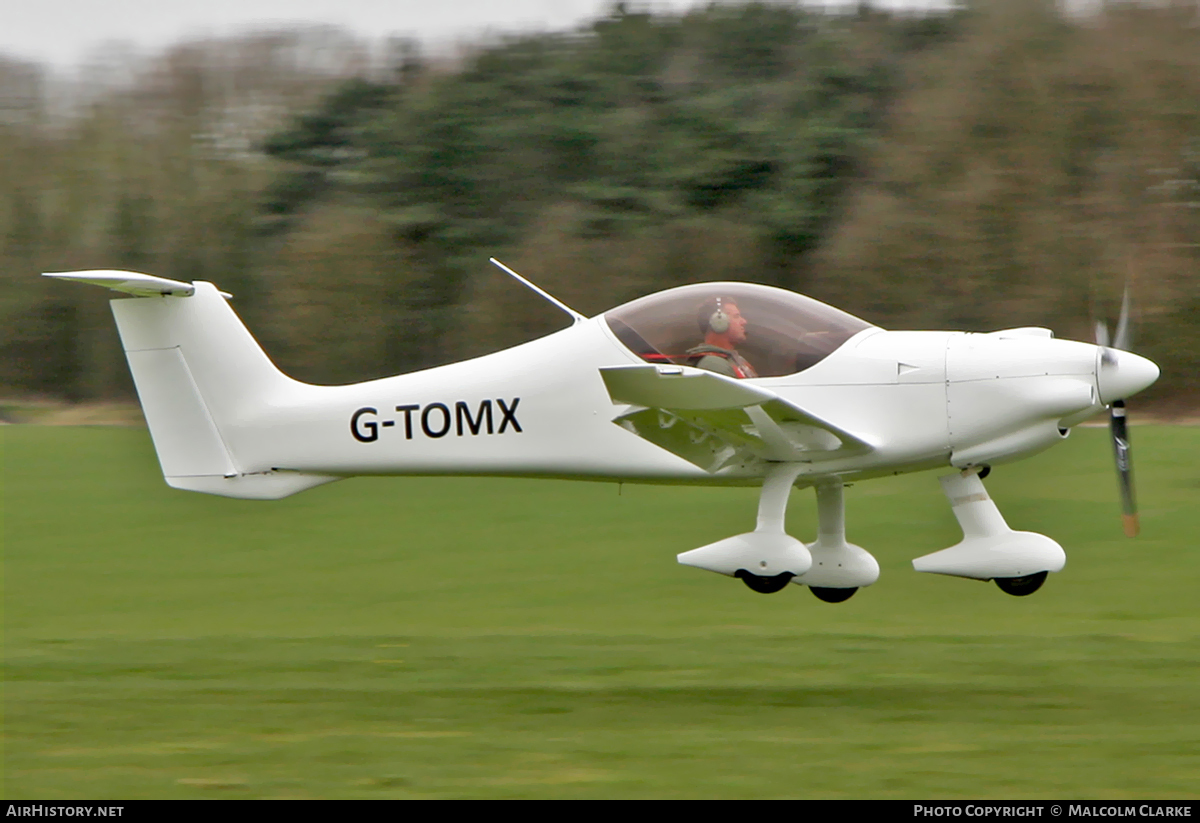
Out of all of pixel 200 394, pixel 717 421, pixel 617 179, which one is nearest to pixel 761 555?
pixel 717 421

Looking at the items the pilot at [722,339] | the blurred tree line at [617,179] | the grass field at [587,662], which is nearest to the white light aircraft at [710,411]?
the pilot at [722,339]

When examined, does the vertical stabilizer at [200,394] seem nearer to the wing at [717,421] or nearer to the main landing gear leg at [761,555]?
the wing at [717,421]

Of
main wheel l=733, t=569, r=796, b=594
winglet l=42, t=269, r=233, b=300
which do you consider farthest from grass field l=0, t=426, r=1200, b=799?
winglet l=42, t=269, r=233, b=300

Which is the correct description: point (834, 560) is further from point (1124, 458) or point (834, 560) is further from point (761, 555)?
point (1124, 458)

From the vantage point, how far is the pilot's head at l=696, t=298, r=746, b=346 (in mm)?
7699

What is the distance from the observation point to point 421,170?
2961 centimetres

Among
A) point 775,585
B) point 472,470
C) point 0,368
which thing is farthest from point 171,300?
point 0,368

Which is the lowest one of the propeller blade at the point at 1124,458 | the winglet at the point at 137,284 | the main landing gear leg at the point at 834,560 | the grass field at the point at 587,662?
the grass field at the point at 587,662

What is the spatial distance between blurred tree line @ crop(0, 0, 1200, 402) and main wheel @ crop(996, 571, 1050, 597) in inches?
510

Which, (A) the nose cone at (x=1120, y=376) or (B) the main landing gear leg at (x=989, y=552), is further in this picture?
(B) the main landing gear leg at (x=989, y=552)

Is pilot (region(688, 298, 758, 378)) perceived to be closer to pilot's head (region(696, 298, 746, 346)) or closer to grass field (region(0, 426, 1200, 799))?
pilot's head (region(696, 298, 746, 346))

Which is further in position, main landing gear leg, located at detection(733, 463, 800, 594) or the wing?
main landing gear leg, located at detection(733, 463, 800, 594)

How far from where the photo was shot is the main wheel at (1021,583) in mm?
7723

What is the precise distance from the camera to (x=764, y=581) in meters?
7.70
